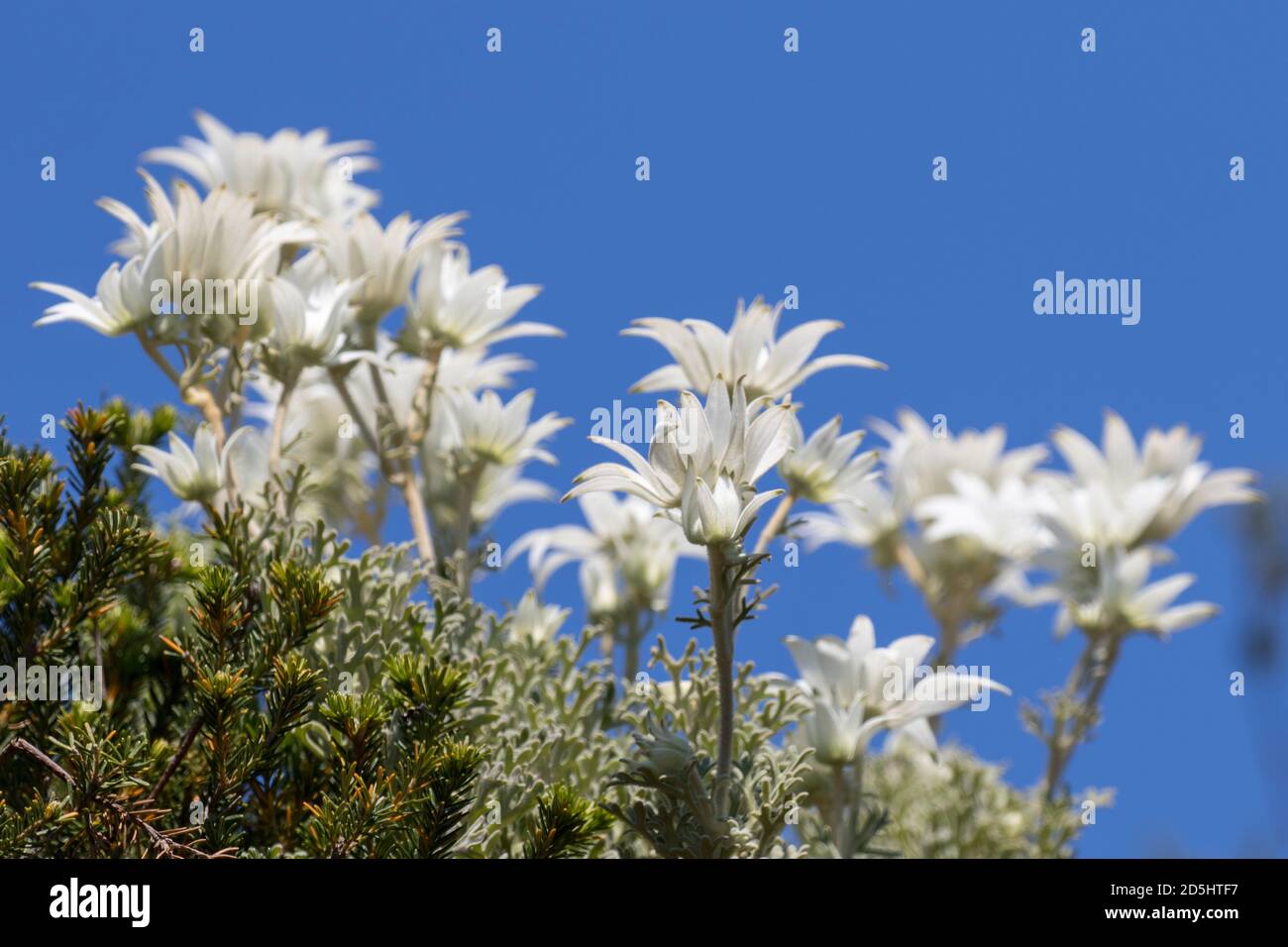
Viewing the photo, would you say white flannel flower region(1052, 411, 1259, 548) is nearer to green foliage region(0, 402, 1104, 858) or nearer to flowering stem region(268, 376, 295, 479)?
green foliage region(0, 402, 1104, 858)

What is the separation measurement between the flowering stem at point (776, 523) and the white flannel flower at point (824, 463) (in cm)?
4

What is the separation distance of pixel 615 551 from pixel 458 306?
976 millimetres

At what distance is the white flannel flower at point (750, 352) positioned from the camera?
349cm

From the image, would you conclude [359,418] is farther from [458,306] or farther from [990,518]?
[990,518]

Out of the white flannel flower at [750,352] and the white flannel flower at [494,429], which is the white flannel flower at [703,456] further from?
the white flannel flower at [494,429]

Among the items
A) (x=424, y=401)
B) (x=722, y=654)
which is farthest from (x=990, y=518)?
(x=722, y=654)

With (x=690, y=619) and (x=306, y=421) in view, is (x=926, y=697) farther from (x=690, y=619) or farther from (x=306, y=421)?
(x=306, y=421)

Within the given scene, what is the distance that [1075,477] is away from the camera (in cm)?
534

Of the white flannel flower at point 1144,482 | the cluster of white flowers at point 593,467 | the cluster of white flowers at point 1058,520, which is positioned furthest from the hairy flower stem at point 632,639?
the white flannel flower at point 1144,482

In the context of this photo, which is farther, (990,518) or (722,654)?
(990,518)

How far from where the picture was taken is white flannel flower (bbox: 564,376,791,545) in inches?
114

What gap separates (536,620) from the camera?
13.6ft
